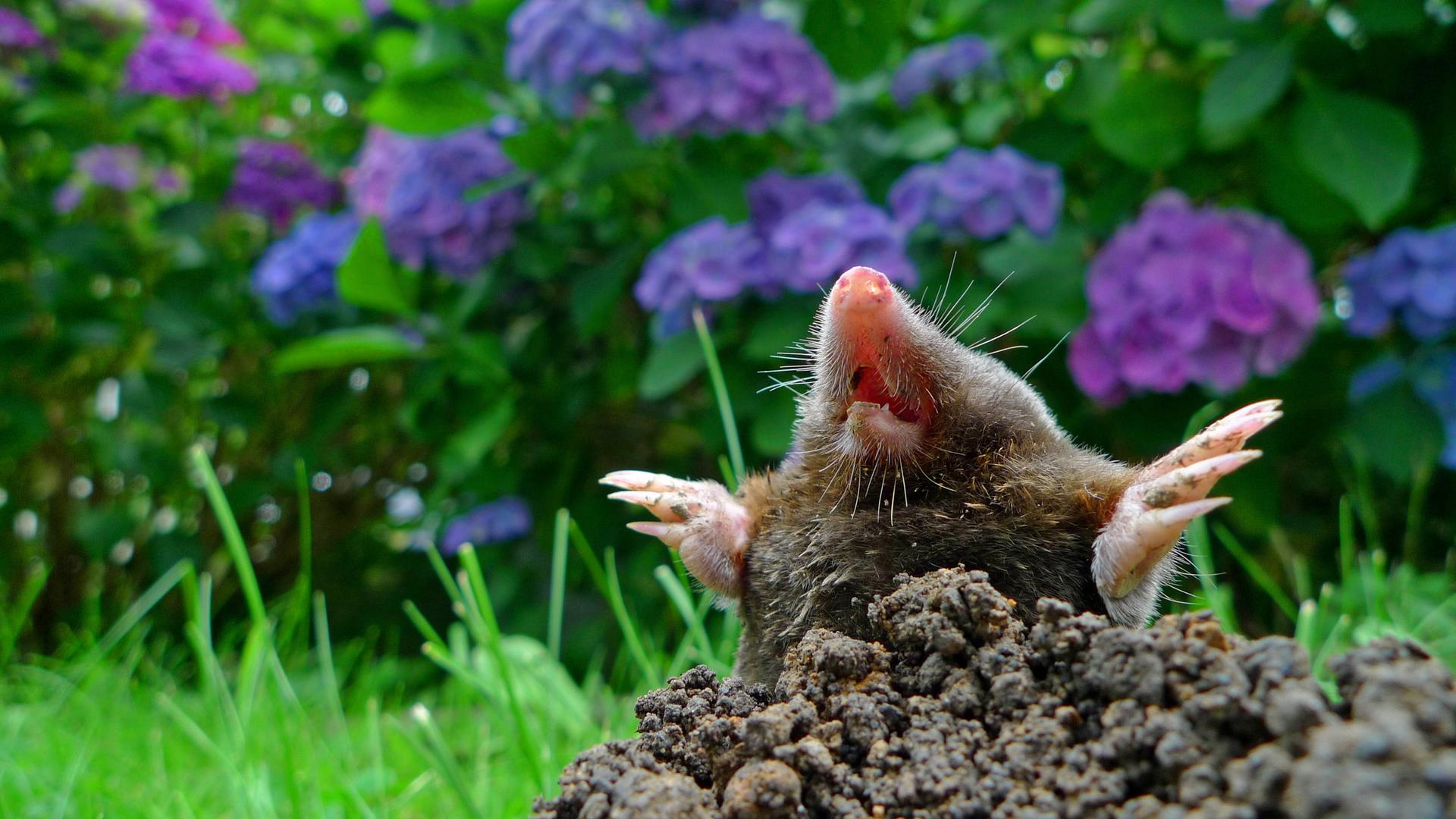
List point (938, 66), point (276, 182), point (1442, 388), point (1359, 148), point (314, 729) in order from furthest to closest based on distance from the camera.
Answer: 1. point (276, 182)
2. point (938, 66)
3. point (1442, 388)
4. point (1359, 148)
5. point (314, 729)

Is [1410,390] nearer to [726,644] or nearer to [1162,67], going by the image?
[1162,67]

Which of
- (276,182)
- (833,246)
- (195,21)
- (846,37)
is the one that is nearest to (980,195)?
(833,246)

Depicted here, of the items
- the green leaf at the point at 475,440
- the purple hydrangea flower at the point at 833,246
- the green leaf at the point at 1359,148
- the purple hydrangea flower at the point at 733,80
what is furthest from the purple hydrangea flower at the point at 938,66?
the green leaf at the point at 475,440

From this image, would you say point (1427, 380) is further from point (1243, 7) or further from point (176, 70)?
point (176, 70)

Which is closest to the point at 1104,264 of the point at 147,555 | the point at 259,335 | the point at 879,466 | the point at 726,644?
the point at 726,644

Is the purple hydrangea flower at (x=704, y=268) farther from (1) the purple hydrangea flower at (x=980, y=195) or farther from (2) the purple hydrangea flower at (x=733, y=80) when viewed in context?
(1) the purple hydrangea flower at (x=980, y=195)
